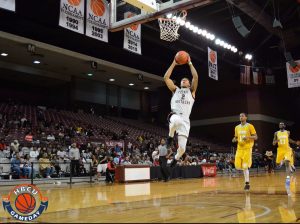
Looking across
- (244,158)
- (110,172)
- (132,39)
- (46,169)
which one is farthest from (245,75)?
(244,158)

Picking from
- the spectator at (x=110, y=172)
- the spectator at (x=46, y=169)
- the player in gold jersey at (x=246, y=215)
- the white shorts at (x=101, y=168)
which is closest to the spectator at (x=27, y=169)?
the spectator at (x=46, y=169)

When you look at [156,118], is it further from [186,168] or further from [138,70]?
[186,168]

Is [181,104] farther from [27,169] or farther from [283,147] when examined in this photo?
[27,169]

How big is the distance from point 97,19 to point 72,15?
1190 millimetres

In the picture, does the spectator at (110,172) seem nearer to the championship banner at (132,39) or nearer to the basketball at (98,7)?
the championship banner at (132,39)

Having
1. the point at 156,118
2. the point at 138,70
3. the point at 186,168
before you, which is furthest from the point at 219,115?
the point at 186,168

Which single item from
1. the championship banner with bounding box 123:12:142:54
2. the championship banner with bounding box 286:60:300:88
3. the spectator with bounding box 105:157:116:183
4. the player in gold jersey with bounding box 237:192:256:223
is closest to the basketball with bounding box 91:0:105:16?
the championship banner with bounding box 123:12:142:54

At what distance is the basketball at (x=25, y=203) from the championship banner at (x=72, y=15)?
9.95m

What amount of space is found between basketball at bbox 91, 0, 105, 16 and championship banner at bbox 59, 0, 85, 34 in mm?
440

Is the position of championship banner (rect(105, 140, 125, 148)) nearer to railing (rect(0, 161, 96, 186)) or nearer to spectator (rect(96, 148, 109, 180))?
spectator (rect(96, 148, 109, 180))

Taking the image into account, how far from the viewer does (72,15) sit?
13992mm

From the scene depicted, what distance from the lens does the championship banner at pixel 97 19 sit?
1458 centimetres

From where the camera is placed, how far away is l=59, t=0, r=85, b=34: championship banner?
13672mm

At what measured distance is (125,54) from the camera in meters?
27.5
